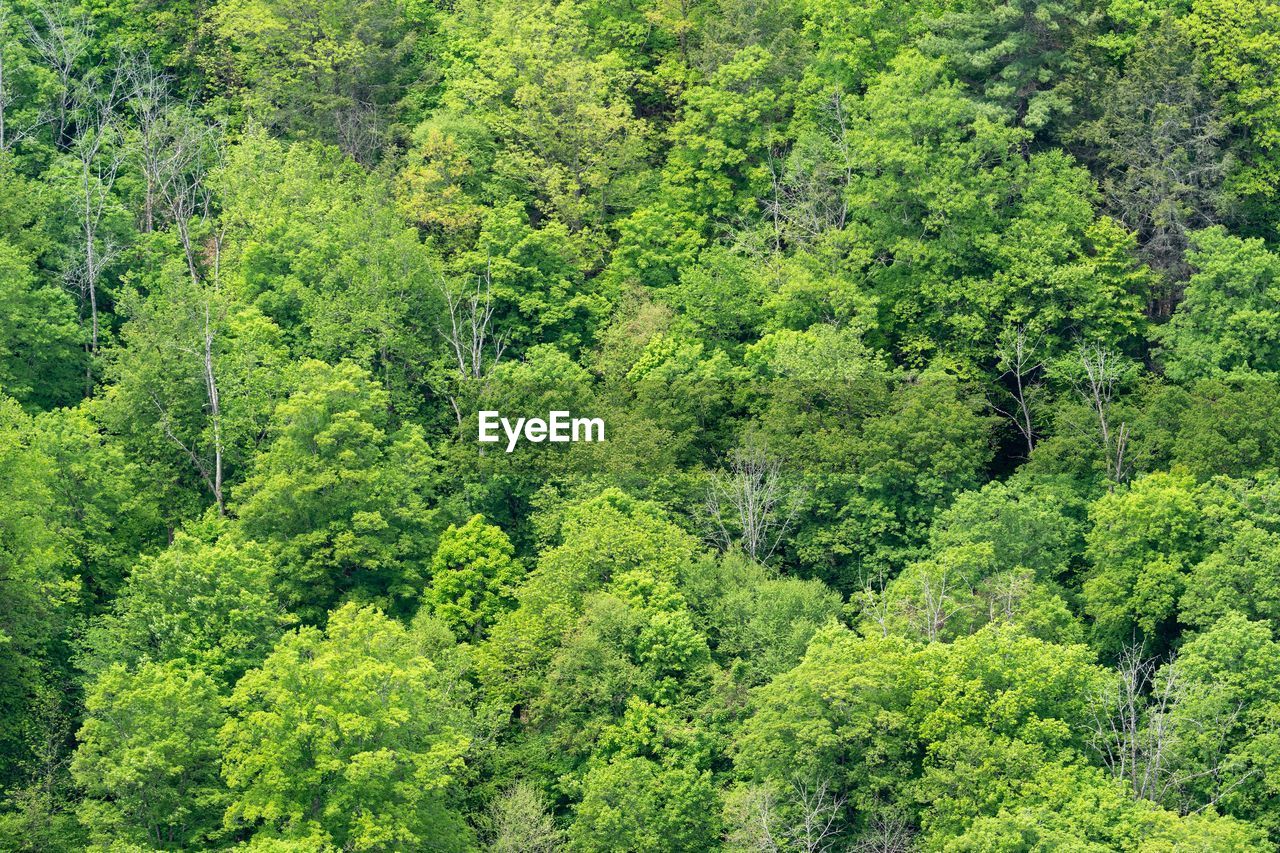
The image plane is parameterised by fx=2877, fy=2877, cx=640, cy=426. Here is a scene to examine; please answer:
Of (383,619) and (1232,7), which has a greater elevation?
(1232,7)

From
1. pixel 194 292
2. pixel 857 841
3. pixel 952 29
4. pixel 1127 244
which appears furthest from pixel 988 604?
pixel 194 292

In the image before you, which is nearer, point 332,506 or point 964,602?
point 964,602

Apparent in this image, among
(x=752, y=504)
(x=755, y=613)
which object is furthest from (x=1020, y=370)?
(x=755, y=613)

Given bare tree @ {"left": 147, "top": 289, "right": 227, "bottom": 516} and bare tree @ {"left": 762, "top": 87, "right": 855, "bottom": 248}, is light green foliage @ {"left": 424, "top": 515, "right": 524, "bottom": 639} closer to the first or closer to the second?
bare tree @ {"left": 147, "top": 289, "right": 227, "bottom": 516}

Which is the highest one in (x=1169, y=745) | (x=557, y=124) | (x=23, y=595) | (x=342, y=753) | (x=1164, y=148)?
(x=557, y=124)

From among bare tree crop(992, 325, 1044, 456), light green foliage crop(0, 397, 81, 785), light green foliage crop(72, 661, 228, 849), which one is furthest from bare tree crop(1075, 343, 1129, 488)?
light green foliage crop(0, 397, 81, 785)

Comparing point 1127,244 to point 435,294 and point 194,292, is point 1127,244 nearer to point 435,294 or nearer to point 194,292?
point 435,294

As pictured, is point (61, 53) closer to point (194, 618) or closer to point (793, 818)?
point (194, 618)
